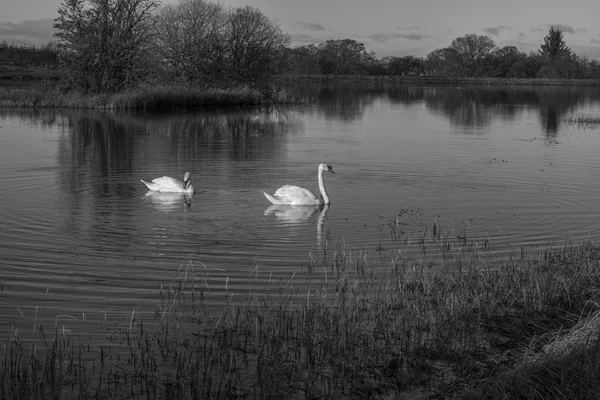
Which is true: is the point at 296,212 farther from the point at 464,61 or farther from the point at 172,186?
the point at 464,61

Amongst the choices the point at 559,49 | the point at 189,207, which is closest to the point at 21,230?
the point at 189,207

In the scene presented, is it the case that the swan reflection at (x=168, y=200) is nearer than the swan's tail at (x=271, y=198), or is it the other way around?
the swan reflection at (x=168, y=200)

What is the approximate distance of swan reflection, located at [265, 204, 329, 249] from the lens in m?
15.4

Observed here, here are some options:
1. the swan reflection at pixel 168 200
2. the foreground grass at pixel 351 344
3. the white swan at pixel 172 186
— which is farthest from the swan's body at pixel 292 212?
the foreground grass at pixel 351 344

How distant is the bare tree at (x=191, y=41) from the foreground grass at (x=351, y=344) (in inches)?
2090

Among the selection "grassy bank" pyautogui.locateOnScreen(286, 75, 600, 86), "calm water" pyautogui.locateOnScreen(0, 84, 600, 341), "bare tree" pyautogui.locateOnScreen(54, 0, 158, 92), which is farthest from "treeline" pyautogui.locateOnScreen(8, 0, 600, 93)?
"grassy bank" pyautogui.locateOnScreen(286, 75, 600, 86)

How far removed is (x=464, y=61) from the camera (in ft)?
550

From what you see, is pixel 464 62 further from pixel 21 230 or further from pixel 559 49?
pixel 21 230

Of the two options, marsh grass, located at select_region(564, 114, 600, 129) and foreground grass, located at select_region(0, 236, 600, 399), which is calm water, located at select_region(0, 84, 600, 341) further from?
marsh grass, located at select_region(564, 114, 600, 129)

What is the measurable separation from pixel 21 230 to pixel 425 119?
1403 inches

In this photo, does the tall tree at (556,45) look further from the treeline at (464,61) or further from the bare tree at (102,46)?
the bare tree at (102,46)

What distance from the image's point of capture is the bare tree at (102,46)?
51562 millimetres

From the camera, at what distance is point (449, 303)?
30.2ft

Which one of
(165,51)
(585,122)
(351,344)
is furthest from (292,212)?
(165,51)
